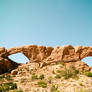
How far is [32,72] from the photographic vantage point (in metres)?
22.5

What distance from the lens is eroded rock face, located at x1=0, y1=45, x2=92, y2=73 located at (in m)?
25.0

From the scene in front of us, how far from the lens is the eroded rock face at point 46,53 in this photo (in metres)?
25.0

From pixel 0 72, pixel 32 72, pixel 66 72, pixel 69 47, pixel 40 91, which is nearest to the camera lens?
pixel 40 91

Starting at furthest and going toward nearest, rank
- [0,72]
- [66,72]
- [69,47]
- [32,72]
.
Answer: [69,47] < [0,72] < [32,72] < [66,72]

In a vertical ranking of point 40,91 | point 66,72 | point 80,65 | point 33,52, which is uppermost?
point 33,52

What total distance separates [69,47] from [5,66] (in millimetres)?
14699

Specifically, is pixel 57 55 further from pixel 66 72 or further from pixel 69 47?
pixel 66 72

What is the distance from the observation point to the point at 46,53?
26.7 m

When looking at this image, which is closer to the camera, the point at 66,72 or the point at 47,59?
the point at 66,72

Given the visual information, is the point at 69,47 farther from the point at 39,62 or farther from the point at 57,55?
the point at 39,62

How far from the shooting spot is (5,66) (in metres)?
25.3

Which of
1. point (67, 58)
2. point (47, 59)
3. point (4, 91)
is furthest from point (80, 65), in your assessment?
point (4, 91)

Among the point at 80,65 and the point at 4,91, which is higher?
the point at 80,65

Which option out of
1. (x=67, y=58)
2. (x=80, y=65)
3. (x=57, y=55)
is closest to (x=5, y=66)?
(x=57, y=55)
